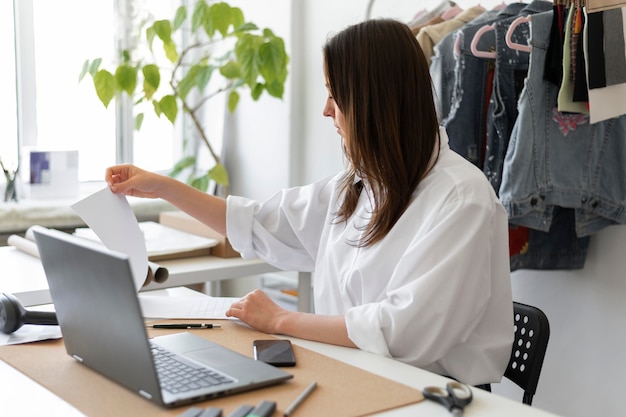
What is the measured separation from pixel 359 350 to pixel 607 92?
92 centimetres

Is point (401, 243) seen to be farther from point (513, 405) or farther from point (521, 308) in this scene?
point (513, 405)

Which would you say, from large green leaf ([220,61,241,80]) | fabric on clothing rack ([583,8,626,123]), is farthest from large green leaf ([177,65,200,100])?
fabric on clothing rack ([583,8,626,123])

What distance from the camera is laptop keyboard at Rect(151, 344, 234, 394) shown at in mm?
1122

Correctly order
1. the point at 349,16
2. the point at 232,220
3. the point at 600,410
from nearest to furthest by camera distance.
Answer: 1. the point at 232,220
2. the point at 600,410
3. the point at 349,16

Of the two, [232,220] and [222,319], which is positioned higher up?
[232,220]

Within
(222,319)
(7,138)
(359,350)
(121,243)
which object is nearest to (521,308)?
(359,350)

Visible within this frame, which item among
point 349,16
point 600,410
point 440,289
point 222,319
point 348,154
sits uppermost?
point 349,16

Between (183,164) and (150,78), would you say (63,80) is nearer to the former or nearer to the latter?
(150,78)

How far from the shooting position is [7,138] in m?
2.92

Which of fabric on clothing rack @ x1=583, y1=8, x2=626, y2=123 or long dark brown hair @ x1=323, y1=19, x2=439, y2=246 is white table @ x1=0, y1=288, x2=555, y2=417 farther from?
fabric on clothing rack @ x1=583, y1=8, x2=626, y2=123

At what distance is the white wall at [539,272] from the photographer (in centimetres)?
219

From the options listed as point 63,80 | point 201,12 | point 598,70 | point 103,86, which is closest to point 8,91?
point 63,80

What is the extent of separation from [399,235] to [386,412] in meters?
0.48

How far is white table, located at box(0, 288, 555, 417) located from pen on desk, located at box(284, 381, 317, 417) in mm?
109
